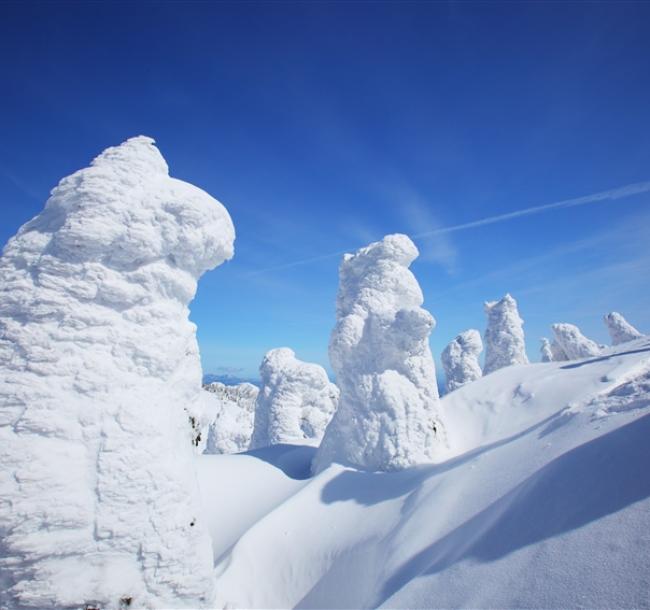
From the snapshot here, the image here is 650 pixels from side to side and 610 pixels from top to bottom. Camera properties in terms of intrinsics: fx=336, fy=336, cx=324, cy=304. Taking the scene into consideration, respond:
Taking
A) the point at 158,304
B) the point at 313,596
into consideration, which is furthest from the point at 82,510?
the point at 313,596

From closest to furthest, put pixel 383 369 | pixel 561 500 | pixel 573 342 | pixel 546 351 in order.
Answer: pixel 561 500 → pixel 383 369 → pixel 573 342 → pixel 546 351

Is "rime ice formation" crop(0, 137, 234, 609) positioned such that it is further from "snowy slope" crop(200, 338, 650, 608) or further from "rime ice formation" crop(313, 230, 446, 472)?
"rime ice formation" crop(313, 230, 446, 472)

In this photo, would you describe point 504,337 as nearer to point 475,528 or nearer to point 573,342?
point 573,342

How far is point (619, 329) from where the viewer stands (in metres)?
32.7

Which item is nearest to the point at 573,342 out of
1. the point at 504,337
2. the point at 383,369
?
the point at 504,337

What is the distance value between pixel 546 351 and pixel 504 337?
52.6 ft

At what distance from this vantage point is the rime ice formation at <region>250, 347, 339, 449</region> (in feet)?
60.5

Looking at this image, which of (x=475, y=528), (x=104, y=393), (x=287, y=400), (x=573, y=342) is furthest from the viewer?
(x=573, y=342)

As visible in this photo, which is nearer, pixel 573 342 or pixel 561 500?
pixel 561 500

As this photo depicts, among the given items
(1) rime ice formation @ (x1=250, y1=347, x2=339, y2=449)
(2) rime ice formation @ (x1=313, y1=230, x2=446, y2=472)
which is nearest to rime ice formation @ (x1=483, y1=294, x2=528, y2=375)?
(1) rime ice formation @ (x1=250, y1=347, x2=339, y2=449)

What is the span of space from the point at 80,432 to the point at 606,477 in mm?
6071

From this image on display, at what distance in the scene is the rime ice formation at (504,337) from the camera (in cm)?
→ 2997

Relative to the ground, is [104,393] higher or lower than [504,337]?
lower

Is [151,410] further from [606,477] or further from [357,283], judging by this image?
[357,283]
